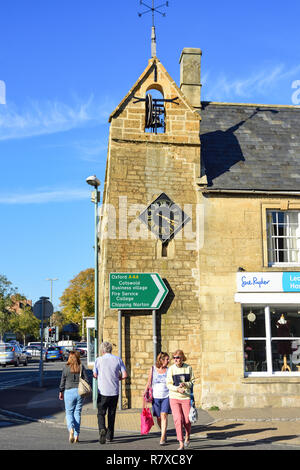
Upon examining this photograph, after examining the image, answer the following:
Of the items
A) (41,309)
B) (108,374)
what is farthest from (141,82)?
(108,374)

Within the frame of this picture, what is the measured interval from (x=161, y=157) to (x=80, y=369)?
24.9ft

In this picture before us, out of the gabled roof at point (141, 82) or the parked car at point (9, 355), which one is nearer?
the gabled roof at point (141, 82)

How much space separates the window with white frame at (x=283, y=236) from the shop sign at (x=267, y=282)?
0.71m

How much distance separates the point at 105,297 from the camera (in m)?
14.4

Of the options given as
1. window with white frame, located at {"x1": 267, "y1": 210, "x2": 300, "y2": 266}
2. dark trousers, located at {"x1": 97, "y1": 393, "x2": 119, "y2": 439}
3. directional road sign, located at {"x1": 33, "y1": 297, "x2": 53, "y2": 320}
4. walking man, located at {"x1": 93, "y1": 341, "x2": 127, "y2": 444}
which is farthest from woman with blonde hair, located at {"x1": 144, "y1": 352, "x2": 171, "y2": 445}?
directional road sign, located at {"x1": 33, "y1": 297, "x2": 53, "y2": 320}

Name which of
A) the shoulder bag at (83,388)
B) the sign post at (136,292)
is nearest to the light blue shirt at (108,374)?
the shoulder bag at (83,388)

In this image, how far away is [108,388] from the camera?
30.1 ft

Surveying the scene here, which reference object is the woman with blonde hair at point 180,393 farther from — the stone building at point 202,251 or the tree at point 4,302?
the tree at point 4,302

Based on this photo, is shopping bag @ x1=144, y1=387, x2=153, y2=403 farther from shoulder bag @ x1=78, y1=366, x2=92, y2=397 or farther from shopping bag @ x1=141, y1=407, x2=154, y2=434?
shoulder bag @ x1=78, y1=366, x2=92, y2=397

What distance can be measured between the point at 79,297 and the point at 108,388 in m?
61.9

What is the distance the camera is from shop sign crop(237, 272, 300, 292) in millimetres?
14273

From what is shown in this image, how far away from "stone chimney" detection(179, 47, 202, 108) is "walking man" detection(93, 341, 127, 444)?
11.0 meters

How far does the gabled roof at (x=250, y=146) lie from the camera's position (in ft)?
49.8
